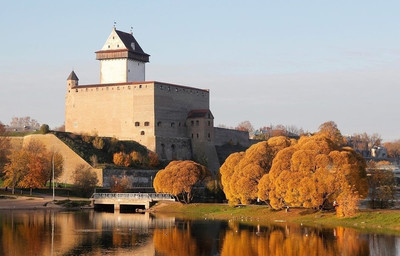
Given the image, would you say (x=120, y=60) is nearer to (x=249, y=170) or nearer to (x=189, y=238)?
(x=249, y=170)

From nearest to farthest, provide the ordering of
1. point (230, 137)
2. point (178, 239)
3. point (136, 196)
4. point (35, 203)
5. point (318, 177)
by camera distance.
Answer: point (178, 239), point (318, 177), point (35, 203), point (136, 196), point (230, 137)

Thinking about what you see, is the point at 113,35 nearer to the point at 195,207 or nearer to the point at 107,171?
the point at 107,171

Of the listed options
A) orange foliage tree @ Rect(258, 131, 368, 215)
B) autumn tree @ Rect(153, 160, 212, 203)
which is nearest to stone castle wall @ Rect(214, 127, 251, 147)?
autumn tree @ Rect(153, 160, 212, 203)

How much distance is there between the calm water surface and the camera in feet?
119

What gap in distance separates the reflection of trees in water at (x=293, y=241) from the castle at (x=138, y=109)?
42002mm

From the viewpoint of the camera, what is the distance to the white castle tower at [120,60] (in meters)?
91.6

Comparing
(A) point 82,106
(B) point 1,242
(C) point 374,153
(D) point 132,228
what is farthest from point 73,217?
(C) point 374,153

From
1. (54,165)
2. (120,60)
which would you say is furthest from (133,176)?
(120,60)

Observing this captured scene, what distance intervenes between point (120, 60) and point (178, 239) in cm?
5335

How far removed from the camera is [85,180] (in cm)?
7269

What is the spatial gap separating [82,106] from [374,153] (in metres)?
80.5

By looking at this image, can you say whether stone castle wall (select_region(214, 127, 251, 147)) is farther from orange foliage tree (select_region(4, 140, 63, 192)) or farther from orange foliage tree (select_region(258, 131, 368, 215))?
orange foliage tree (select_region(258, 131, 368, 215))

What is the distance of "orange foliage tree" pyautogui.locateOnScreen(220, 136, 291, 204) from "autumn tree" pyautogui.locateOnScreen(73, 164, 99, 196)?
64.8 ft

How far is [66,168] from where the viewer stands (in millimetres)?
79312
